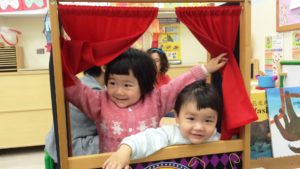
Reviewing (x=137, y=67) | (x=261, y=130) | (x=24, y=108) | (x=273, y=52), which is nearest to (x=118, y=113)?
(x=137, y=67)

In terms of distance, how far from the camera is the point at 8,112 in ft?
8.55

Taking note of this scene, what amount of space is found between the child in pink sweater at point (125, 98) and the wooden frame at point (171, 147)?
8 centimetres

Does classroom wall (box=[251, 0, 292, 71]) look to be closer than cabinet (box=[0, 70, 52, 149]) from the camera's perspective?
Yes

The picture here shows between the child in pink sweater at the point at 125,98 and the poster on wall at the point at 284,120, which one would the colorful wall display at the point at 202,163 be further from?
the poster on wall at the point at 284,120

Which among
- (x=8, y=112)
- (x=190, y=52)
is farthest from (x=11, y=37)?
(x=190, y=52)

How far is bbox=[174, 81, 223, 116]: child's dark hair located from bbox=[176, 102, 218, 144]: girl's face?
0.01 meters

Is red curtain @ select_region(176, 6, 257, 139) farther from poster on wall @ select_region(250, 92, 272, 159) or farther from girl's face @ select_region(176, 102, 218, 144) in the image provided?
poster on wall @ select_region(250, 92, 272, 159)

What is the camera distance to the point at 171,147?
0.86m

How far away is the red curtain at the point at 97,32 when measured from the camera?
81 centimetres

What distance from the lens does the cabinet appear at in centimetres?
259

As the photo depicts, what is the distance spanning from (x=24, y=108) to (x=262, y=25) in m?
2.13

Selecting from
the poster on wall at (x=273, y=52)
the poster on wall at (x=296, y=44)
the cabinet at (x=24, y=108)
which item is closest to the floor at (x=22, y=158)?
the cabinet at (x=24, y=108)

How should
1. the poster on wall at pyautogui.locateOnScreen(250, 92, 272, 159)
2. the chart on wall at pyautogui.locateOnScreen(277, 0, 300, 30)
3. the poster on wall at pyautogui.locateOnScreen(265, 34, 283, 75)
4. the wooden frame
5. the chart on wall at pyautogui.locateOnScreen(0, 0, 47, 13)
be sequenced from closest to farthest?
the wooden frame < the poster on wall at pyautogui.locateOnScreen(250, 92, 272, 159) < the chart on wall at pyautogui.locateOnScreen(277, 0, 300, 30) < the poster on wall at pyautogui.locateOnScreen(265, 34, 283, 75) < the chart on wall at pyautogui.locateOnScreen(0, 0, 47, 13)

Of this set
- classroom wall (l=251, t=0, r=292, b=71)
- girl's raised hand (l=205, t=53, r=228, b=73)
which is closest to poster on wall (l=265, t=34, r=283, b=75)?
Answer: classroom wall (l=251, t=0, r=292, b=71)
